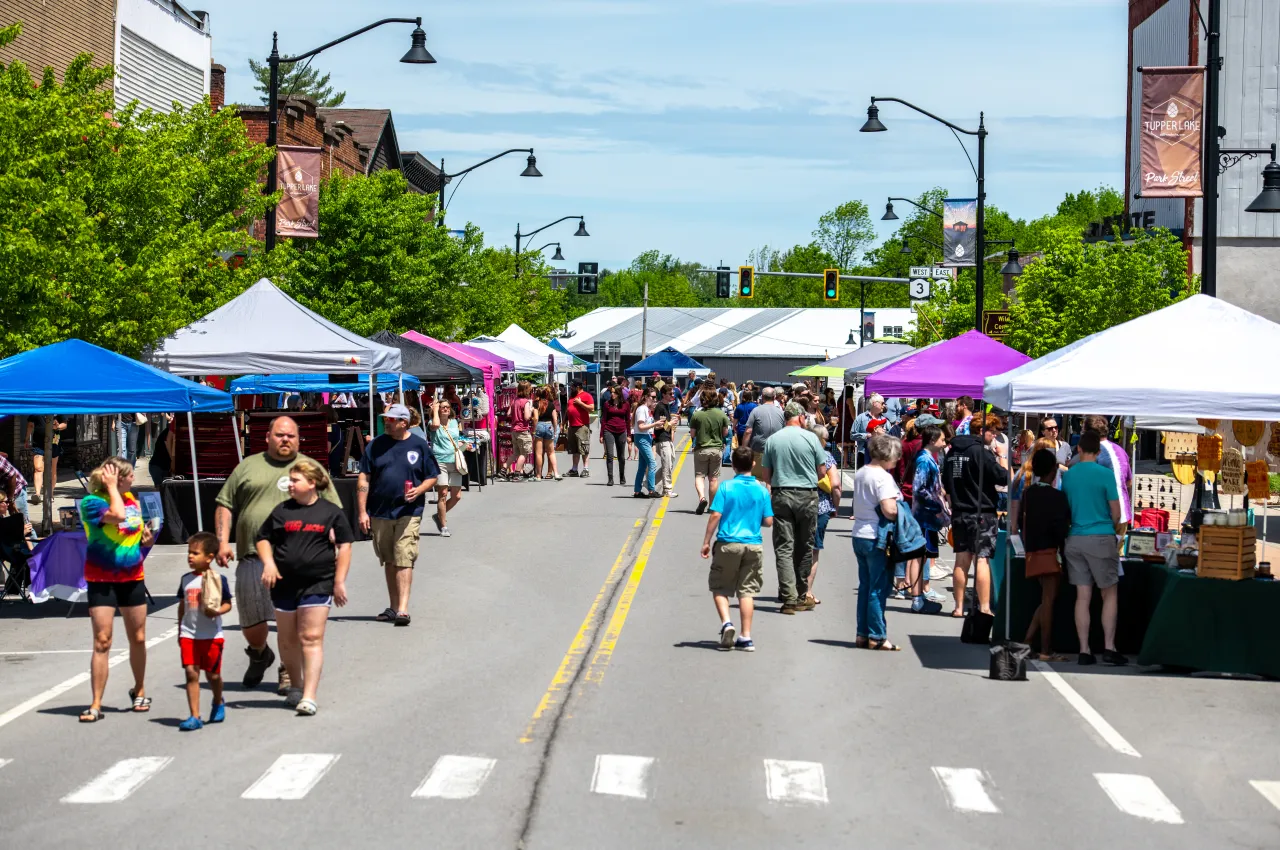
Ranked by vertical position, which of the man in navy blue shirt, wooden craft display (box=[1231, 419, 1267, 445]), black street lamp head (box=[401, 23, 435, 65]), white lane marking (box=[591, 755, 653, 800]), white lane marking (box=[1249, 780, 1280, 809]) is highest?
black street lamp head (box=[401, 23, 435, 65])

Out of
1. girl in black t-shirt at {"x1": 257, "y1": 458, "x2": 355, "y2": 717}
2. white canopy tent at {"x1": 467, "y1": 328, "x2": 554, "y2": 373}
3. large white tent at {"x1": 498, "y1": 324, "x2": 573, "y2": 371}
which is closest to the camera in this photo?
girl in black t-shirt at {"x1": 257, "y1": 458, "x2": 355, "y2": 717}

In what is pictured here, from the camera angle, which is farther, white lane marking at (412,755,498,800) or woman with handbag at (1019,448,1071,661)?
woman with handbag at (1019,448,1071,661)

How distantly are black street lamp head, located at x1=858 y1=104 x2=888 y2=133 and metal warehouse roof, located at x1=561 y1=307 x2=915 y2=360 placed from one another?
2749 inches

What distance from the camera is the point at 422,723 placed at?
9750 millimetres

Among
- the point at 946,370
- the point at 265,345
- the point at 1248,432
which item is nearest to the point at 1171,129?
the point at 946,370

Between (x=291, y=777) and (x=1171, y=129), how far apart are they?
674 inches

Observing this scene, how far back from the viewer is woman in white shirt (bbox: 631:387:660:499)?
26109mm

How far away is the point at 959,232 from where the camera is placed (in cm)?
3997

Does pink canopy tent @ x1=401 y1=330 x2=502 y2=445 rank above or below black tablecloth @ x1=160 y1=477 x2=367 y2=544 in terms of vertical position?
above

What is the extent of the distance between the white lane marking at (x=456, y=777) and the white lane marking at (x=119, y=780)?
1.43m

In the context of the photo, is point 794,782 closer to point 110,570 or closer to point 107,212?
point 110,570

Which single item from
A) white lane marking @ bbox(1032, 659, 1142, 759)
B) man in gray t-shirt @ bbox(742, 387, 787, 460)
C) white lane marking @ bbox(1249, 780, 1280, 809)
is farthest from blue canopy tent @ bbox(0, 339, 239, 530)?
white lane marking @ bbox(1249, 780, 1280, 809)

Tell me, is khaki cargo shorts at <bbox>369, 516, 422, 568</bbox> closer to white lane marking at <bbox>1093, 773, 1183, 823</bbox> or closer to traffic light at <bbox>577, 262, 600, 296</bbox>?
white lane marking at <bbox>1093, 773, 1183, 823</bbox>

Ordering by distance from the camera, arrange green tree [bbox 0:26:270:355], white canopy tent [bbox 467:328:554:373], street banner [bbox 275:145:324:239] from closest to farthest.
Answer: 1. green tree [bbox 0:26:270:355]
2. street banner [bbox 275:145:324:239]
3. white canopy tent [bbox 467:328:554:373]
